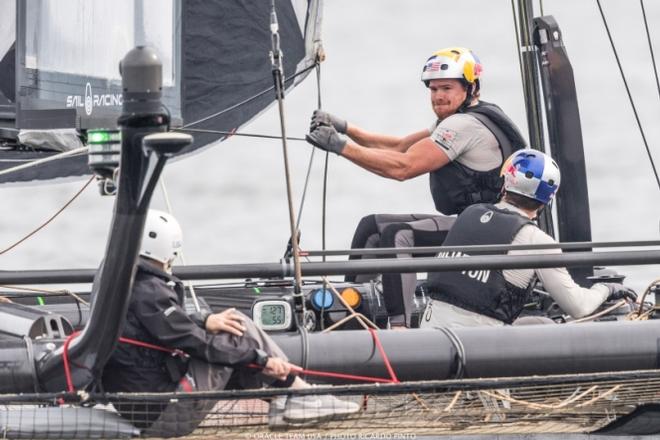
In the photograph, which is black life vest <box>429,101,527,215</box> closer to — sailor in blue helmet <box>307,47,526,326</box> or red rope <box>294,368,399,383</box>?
sailor in blue helmet <box>307,47,526,326</box>

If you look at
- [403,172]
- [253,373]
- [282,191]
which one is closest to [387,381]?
[253,373]

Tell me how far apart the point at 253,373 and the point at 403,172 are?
87.6 inches

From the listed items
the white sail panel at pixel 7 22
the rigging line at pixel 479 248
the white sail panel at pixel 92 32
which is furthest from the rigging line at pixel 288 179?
the white sail panel at pixel 7 22

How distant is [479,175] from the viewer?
8148 mm

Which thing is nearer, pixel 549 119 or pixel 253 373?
pixel 253 373

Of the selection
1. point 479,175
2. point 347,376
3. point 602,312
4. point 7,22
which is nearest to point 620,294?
point 602,312

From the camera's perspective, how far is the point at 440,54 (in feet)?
27.1

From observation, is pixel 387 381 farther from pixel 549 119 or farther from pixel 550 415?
pixel 549 119

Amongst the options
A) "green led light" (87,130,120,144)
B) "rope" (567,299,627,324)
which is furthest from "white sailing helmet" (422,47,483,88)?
"green led light" (87,130,120,144)

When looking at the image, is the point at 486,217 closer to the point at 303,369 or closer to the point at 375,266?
the point at 375,266

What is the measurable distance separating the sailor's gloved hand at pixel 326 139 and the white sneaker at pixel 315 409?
1764 millimetres

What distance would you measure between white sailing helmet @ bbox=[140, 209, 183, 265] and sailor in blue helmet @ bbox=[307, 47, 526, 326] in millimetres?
1835

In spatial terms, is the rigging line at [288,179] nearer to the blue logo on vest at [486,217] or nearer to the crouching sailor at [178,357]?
the crouching sailor at [178,357]

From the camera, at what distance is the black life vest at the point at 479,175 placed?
26.8ft
